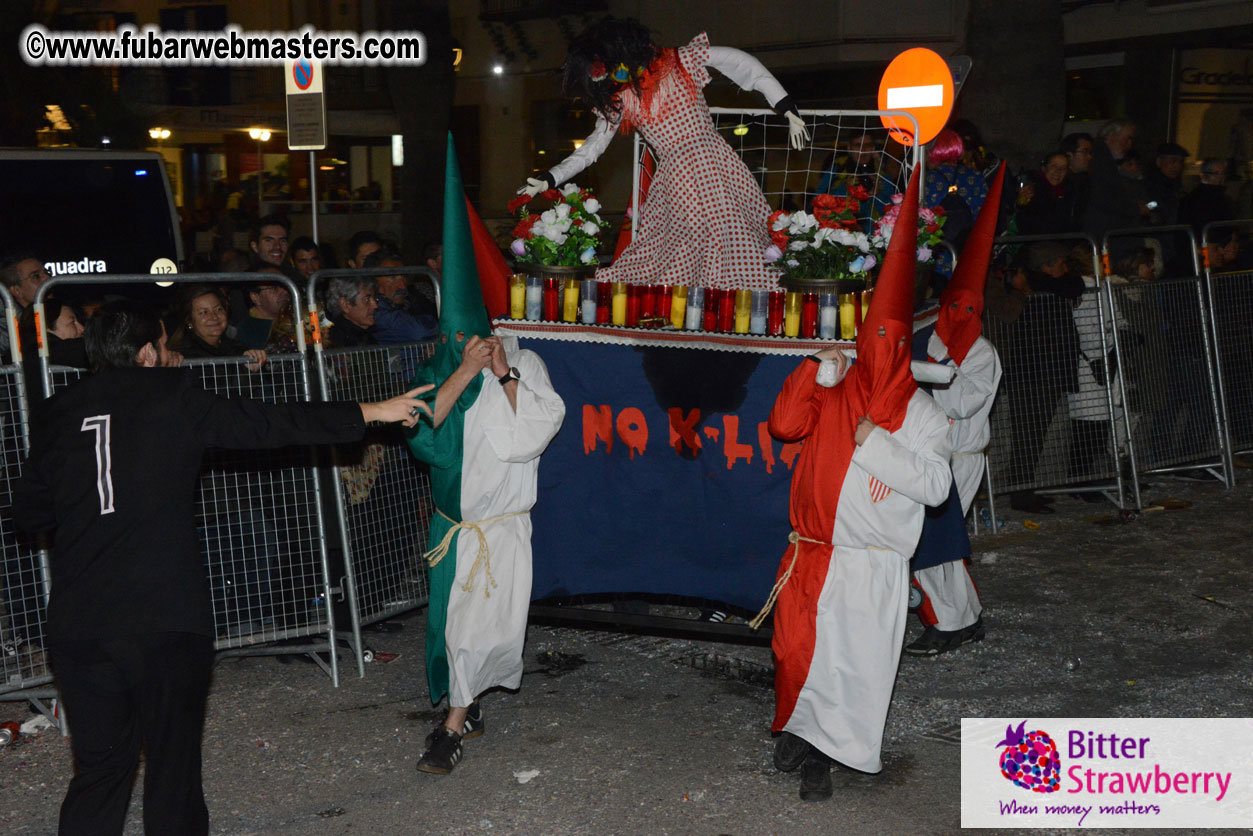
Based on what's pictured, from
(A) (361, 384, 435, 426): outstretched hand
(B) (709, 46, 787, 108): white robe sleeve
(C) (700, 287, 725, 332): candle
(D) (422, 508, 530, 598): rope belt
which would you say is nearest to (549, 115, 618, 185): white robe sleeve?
(B) (709, 46, 787, 108): white robe sleeve

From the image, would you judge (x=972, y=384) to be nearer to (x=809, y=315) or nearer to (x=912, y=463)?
(x=809, y=315)

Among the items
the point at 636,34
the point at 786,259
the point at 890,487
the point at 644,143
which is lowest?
the point at 890,487

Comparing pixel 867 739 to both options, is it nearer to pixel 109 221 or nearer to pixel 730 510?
pixel 730 510

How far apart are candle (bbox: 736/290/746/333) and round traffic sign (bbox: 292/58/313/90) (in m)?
5.83

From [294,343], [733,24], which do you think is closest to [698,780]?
[294,343]

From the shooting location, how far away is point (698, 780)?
4785mm

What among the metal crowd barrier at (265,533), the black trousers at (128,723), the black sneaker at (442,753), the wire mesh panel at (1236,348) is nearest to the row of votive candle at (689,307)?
the metal crowd barrier at (265,533)

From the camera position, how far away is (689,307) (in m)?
5.50

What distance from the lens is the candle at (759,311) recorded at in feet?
17.6

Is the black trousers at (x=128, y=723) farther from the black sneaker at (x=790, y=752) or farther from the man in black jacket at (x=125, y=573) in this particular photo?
the black sneaker at (x=790, y=752)

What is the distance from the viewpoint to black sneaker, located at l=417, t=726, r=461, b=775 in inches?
191

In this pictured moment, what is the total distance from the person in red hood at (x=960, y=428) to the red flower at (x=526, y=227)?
1.90 m

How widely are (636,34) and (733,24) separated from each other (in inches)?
665

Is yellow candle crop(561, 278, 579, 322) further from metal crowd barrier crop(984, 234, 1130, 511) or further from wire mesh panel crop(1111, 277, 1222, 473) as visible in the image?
wire mesh panel crop(1111, 277, 1222, 473)
